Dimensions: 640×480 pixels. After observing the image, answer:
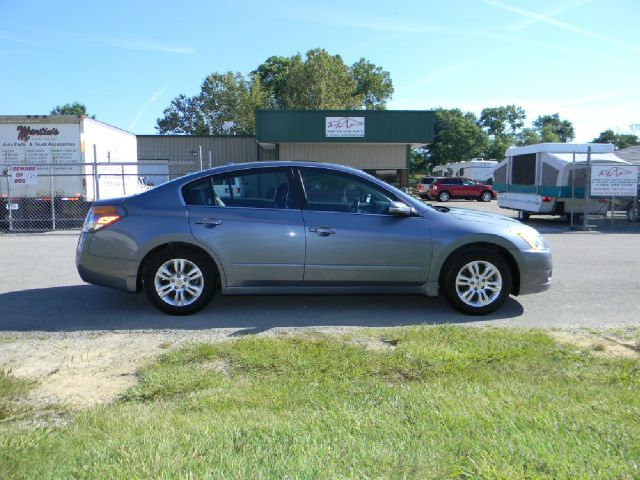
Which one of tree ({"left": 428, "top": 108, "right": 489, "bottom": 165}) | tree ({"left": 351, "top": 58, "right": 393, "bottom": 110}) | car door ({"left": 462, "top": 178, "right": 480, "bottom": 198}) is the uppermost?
tree ({"left": 351, "top": 58, "right": 393, "bottom": 110})

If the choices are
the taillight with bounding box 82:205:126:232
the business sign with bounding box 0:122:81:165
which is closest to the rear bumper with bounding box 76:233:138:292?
the taillight with bounding box 82:205:126:232

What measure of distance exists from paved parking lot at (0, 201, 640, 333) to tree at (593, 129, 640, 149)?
103 meters

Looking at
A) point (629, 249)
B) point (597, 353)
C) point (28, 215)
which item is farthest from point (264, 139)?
point (597, 353)

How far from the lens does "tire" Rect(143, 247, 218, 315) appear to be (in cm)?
566

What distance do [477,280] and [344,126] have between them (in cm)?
2206

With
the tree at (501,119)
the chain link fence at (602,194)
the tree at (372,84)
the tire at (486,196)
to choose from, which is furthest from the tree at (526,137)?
the chain link fence at (602,194)

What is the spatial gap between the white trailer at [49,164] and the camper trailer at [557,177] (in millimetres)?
13057

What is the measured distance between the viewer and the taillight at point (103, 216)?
18.8 ft

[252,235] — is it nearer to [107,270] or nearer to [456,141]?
[107,270]

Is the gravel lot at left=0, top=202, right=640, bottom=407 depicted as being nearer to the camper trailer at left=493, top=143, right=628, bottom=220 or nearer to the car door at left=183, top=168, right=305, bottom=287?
the car door at left=183, top=168, right=305, bottom=287

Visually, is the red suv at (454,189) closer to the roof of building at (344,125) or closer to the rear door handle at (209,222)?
the roof of building at (344,125)

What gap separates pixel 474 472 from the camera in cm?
255

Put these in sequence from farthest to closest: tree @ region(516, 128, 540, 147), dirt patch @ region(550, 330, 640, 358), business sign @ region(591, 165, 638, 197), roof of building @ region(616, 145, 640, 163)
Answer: tree @ region(516, 128, 540, 147)
roof of building @ region(616, 145, 640, 163)
business sign @ region(591, 165, 638, 197)
dirt patch @ region(550, 330, 640, 358)

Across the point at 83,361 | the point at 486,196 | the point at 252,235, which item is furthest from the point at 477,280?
the point at 486,196
